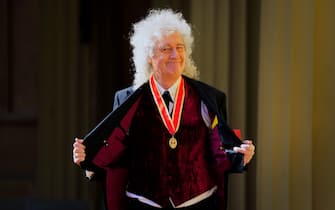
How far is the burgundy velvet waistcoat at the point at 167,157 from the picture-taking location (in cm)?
256

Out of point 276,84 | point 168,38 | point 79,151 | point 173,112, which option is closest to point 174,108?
point 173,112

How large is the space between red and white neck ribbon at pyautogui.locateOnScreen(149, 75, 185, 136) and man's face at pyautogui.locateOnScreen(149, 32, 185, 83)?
0.05m

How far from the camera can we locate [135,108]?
263cm

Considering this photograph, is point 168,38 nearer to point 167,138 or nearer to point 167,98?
point 167,98

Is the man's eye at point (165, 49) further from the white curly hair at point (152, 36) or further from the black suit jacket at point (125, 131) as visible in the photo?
the black suit jacket at point (125, 131)

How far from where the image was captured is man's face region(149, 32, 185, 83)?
8.37ft

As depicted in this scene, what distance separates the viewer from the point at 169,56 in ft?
8.36

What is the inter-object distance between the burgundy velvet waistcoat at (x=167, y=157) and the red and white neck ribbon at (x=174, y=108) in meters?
0.02

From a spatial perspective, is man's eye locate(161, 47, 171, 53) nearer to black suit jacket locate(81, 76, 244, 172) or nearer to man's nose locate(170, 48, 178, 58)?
man's nose locate(170, 48, 178, 58)

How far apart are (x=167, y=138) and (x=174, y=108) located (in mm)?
113

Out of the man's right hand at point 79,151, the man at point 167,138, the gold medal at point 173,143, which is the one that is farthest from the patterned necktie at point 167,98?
the man's right hand at point 79,151

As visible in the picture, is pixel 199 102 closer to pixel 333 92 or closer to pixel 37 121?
pixel 333 92

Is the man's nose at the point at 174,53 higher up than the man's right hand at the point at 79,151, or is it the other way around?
the man's nose at the point at 174,53

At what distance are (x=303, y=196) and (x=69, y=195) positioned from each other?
1.44m
